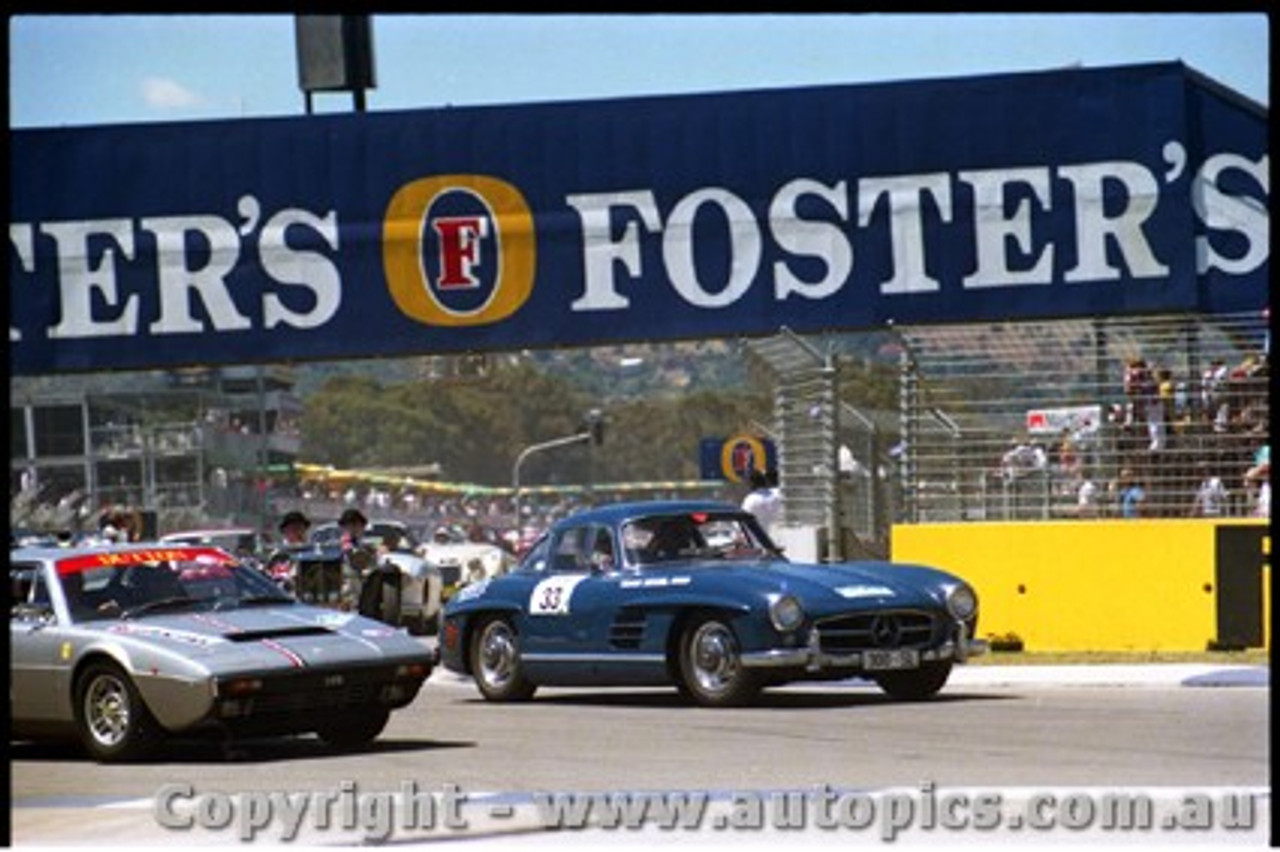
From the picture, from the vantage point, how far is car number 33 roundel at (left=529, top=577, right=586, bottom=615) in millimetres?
17000

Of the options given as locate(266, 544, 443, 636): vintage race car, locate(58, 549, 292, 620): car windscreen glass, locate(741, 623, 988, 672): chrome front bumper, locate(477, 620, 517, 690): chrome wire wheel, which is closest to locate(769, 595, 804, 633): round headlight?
locate(741, 623, 988, 672): chrome front bumper

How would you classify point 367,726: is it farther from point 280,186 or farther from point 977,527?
point 280,186

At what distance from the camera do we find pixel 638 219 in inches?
981

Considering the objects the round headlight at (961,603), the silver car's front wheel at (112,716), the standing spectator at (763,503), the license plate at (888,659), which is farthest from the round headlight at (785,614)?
the standing spectator at (763,503)

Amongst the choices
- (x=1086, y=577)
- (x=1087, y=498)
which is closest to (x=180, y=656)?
(x=1086, y=577)

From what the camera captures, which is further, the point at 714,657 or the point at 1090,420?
the point at 1090,420

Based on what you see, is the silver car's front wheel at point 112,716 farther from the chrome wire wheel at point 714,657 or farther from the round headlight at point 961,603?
the round headlight at point 961,603

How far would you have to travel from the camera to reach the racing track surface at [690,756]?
10.8 m

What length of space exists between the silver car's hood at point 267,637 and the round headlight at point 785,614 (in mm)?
2479

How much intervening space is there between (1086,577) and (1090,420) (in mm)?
1286

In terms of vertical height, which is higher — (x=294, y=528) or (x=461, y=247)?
(x=461, y=247)

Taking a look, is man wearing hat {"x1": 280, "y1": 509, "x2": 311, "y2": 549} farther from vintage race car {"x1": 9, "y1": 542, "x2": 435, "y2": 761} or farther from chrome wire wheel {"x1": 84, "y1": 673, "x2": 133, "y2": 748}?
chrome wire wheel {"x1": 84, "y1": 673, "x2": 133, "y2": 748}

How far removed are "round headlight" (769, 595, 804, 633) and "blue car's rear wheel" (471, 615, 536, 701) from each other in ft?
7.90

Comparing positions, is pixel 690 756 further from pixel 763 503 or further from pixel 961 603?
pixel 763 503
